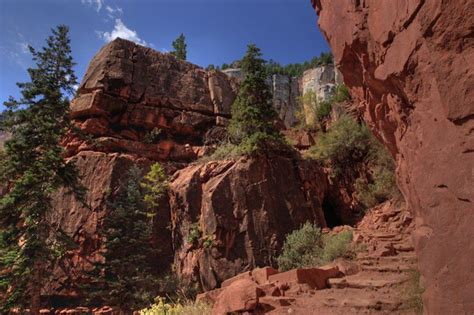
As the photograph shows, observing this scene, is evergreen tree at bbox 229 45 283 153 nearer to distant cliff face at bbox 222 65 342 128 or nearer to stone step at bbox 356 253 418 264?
stone step at bbox 356 253 418 264

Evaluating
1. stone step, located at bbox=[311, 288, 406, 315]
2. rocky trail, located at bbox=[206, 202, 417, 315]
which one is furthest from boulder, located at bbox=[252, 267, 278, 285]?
stone step, located at bbox=[311, 288, 406, 315]

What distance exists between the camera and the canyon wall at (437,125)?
354 centimetres

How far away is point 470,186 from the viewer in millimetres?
3482

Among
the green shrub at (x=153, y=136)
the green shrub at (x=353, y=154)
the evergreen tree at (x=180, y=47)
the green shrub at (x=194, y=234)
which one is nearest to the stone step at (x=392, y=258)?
the green shrub at (x=194, y=234)

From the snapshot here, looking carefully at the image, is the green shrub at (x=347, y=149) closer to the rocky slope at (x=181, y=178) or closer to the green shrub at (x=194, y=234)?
the rocky slope at (x=181, y=178)

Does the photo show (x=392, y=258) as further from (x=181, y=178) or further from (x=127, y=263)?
(x=181, y=178)

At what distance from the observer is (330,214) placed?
22.1 metres

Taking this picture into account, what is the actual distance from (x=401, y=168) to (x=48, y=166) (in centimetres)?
1325

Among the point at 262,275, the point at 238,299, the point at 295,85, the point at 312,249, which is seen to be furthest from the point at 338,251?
the point at 295,85

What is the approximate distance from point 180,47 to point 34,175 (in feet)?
82.4

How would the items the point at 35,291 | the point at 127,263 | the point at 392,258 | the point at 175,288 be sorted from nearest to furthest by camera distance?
the point at 392,258, the point at 35,291, the point at 127,263, the point at 175,288

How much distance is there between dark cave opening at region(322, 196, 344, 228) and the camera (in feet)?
70.8

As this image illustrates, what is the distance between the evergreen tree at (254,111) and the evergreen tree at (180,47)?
53.3ft

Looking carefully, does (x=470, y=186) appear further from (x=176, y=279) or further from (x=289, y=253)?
(x=176, y=279)
